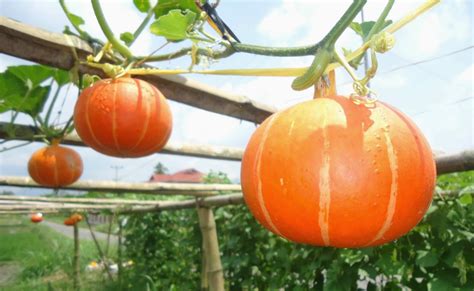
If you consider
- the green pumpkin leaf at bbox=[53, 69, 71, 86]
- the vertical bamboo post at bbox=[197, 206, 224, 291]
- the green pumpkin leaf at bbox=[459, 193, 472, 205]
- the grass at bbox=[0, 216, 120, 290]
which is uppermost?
the green pumpkin leaf at bbox=[53, 69, 71, 86]

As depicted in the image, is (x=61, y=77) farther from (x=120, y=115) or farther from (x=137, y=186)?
(x=137, y=186)

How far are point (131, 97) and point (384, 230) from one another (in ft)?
3.10

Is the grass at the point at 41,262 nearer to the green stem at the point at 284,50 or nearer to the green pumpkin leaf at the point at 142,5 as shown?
the green pumpkin leaf at the point at 142,5

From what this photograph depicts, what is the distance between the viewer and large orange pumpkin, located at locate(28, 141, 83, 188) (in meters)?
2.58

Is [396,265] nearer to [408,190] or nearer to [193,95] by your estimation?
[193,95]

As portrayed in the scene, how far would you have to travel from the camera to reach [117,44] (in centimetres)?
141

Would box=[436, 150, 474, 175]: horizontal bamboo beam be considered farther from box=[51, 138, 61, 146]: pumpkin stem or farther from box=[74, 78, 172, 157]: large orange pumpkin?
box=[51, 138, 61, 146]: pumpkin stem

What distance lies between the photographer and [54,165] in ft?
8.52

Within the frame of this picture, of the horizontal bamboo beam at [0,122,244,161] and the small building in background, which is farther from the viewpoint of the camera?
the small building in background

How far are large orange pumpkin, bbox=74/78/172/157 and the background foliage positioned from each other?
4.02ft

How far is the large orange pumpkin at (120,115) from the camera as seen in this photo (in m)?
1.36

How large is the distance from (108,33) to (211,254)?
234cm

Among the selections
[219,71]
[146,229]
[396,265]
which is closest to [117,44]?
[219,71]

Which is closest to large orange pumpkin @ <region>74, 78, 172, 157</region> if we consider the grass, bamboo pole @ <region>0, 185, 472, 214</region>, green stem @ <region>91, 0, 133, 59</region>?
green stem @ <region>91, 0, 133, 59</region>
